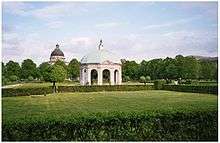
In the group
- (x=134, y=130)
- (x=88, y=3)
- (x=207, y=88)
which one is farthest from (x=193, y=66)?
(x=134, y=130)

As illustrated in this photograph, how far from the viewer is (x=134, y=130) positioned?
1016 cm

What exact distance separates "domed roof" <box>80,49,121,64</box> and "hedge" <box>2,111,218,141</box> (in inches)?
1013

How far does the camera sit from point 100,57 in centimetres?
3619

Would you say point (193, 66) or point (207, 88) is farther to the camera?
point (193, 66)

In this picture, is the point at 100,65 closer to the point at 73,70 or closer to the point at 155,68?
the point at 155,68

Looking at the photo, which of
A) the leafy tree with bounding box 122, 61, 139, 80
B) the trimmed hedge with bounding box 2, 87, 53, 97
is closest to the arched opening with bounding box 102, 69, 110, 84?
the leafy tree with bounding box 122, 61, 139, 80

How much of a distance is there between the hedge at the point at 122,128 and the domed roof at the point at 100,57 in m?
25.7

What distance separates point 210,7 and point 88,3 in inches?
161

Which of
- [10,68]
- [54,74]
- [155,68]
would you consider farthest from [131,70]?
[10,68]

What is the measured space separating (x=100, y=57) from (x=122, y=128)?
26254 mm

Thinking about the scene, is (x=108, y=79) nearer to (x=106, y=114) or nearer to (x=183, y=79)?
(x=183, y=79)

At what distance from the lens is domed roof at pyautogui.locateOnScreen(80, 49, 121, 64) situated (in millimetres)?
36156

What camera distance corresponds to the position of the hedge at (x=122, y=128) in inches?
377

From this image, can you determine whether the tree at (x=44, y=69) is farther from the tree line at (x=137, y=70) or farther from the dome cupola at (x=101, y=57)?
the dome cupola at (x=101, y=57)
